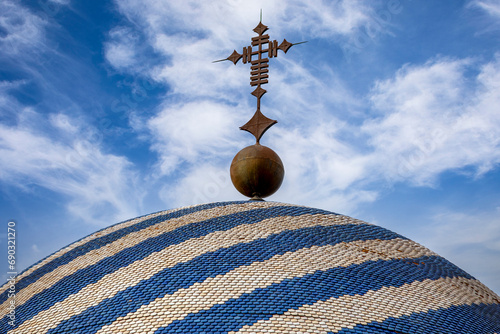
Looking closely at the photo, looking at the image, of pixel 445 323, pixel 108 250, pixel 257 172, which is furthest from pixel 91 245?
pixel 445 323

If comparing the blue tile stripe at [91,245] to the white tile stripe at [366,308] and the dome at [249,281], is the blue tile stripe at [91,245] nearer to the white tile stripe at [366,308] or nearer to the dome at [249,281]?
the dome at [249,281]

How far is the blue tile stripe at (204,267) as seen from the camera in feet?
15.6

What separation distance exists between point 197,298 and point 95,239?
7.36ft

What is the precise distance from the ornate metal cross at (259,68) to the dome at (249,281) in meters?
1.14

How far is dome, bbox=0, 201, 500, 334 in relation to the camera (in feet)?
14.9

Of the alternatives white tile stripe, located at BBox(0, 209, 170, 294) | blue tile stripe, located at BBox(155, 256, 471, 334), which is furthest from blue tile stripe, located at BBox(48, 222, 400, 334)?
white tile stripe, located at BBox(0, 209, 170, 294)

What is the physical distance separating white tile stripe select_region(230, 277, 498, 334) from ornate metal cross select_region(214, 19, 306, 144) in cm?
279

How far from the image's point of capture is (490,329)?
524 cm

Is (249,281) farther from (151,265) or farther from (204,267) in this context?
(151,265)

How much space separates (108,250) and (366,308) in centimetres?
266

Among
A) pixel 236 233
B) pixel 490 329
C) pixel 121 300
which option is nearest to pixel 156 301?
pixel 121 300

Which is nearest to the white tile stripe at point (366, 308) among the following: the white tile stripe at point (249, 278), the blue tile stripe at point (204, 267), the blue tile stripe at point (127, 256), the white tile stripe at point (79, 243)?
the white tile stripe at point (249, 278)

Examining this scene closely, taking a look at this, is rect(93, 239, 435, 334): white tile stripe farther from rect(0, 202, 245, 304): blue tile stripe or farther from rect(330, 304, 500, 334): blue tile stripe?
rect(0, 202, 245, 304): blue tile stripe

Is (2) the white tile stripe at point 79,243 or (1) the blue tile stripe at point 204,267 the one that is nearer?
(1) the blue tile stripe at point 204,267
